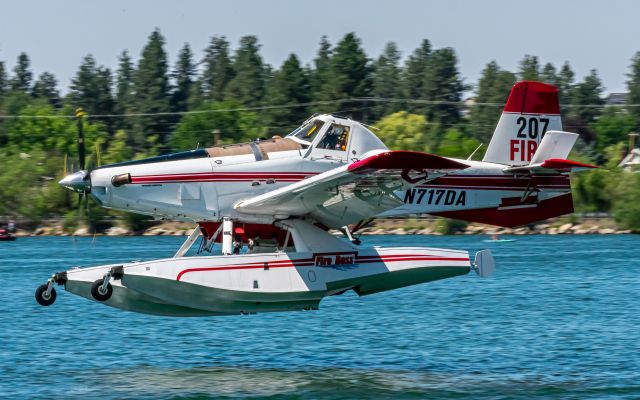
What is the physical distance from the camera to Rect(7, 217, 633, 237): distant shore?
58.8 m

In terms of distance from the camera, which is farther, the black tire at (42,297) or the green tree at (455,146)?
the green tree at (455,146)

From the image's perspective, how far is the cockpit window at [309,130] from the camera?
1566cm

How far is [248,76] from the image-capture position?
114250 millimetres

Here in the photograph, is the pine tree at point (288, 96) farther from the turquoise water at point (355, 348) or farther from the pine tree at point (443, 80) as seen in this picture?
the turquoise water at point (355, 348)

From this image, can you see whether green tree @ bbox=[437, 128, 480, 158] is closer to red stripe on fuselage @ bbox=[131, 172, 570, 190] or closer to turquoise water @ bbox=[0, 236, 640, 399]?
turquoise water @ bbox=[0, 236, 640, 399]

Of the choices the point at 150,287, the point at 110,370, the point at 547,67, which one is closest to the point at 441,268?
the point at 150,287

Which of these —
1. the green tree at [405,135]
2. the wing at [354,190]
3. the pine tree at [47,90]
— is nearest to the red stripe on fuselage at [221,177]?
the wing at [354,190]

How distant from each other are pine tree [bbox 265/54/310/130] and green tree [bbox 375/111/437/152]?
38.1ft

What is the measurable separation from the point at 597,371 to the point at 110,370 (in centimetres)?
793

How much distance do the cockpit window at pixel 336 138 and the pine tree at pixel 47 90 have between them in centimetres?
11890

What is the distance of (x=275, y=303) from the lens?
1537 centimetres

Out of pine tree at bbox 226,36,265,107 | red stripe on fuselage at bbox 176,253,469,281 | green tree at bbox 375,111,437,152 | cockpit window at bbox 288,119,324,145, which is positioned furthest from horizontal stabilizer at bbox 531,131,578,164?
pine tree at bbox 226,36,265,107

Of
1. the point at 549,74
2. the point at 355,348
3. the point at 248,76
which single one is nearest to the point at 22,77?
the point at 248,76

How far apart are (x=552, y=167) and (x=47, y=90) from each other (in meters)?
122
